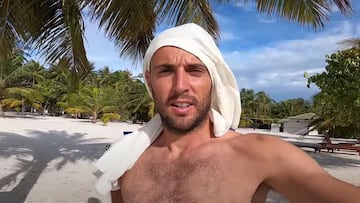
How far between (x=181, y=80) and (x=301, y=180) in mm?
520

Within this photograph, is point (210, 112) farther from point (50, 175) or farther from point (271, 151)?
point (50, 175)

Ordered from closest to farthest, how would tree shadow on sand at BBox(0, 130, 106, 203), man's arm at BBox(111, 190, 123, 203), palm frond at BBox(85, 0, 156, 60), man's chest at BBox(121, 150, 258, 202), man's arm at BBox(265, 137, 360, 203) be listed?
man's arm at BBox(265, 137, 360, 203) → man's chest at BBox(121, 150, 258, 202) → man's arm at BBox(111, 190, 123, 203) → palm frond at BBox(85, 0, 156, 60) → tree shadow on sand at BBox(0, 130, 106, 203)

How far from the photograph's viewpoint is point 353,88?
10211 millimetres

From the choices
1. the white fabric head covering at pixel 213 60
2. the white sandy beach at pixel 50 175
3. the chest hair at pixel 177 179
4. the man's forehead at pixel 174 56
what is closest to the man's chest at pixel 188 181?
the chest hair at pixel 177 179

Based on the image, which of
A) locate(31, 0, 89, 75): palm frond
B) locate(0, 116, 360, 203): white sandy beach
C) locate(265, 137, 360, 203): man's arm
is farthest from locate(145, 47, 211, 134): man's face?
locate(31, 0, 89, 75): palm frond

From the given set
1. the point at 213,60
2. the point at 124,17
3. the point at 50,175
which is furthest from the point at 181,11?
the point at 50,175

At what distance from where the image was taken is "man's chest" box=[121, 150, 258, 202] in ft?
4.44

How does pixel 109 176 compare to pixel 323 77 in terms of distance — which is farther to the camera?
pixel 323 77

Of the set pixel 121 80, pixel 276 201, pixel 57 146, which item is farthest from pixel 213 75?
pixel 121 80

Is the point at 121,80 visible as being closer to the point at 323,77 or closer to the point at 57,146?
the point at 57,146

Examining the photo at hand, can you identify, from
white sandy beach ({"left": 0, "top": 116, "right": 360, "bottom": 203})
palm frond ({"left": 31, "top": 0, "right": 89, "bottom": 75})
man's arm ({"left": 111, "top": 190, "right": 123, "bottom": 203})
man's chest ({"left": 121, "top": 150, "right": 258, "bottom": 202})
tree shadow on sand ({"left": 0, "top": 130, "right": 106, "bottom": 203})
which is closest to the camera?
man's chest ({"left": 121, "top": 150, "right": 258, "bottom": 202})

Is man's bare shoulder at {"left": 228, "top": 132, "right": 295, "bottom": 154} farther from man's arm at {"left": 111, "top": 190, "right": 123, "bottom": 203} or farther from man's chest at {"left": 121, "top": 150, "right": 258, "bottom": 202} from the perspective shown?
man's arm at {"left": 111, "top": 190, "right": 123, "bottom": 203}

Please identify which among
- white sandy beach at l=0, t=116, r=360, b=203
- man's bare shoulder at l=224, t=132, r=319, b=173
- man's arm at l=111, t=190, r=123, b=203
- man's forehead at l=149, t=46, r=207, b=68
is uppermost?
man's forehead at l=149, t=46, r=207, b=68

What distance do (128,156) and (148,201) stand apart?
0.72ft
